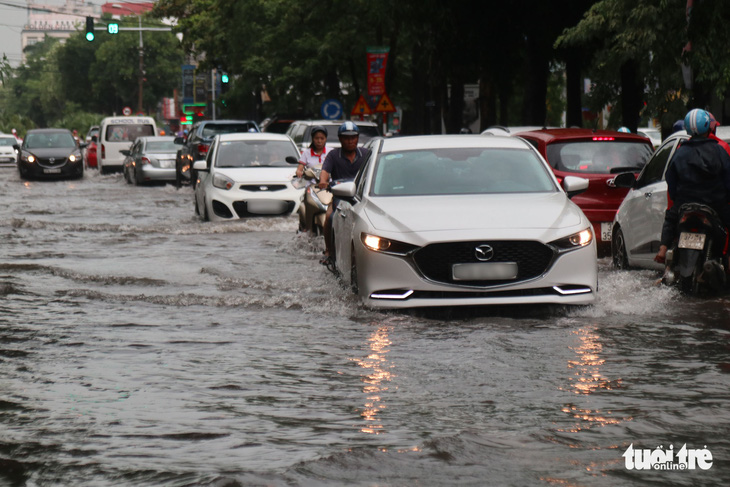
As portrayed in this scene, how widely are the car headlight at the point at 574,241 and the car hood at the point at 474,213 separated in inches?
3.3

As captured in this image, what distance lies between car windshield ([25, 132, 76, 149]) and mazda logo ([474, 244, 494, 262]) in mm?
35829

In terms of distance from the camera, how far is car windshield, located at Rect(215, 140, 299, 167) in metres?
22.5

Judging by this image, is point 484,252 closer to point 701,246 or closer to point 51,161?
point 701,246

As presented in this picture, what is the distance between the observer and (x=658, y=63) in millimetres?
21031

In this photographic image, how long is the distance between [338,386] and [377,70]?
29632mm

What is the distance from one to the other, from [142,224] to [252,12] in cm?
2940

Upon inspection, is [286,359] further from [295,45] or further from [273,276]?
[295,45]

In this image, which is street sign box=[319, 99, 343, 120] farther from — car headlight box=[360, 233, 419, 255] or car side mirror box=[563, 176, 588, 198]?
car headlight box=[360, 233, 419, 255]

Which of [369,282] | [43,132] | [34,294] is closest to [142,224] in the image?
[34,294]

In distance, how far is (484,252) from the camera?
10031mm

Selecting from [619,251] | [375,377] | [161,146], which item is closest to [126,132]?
[161,146]

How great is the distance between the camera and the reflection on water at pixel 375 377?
6.61 m

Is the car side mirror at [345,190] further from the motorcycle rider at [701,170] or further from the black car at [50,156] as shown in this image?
the black car at [50,156]

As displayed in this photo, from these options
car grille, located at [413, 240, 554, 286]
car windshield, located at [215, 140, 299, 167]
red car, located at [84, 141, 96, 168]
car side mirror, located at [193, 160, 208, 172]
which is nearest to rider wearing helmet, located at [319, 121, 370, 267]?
car grille, located at [413, 240, 554, 286]
